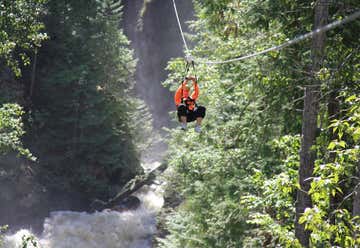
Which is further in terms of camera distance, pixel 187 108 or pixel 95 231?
pixel 95 231

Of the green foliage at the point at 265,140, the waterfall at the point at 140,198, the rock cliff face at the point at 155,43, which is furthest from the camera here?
the rock cliff face at the point at 155,43

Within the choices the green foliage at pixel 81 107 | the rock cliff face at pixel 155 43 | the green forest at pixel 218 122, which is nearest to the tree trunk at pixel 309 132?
the green forest at pixel 218 122

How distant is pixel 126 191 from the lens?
28.2 m

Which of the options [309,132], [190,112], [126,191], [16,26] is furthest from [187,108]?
[126,191]

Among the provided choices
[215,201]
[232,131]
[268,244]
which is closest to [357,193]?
[268,244]

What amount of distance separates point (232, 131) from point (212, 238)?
312 centimetres

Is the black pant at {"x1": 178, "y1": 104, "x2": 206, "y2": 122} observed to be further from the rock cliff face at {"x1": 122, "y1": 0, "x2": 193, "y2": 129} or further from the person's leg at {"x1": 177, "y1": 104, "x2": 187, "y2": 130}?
the rock cliff face at {"x1": 122, "y1": 0, "x2": 193, "y2": 129}

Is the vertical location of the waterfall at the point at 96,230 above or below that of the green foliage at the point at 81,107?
below

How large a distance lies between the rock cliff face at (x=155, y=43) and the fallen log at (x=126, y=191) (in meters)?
15.3

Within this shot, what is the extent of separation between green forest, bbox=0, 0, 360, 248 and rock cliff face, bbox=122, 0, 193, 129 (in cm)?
1226

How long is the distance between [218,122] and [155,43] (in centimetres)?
3221

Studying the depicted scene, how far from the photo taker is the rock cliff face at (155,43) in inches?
1773

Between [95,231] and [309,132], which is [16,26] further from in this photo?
[95,231]

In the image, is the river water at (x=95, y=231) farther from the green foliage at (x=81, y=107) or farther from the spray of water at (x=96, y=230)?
the green foliage at (x=81, y=107)
